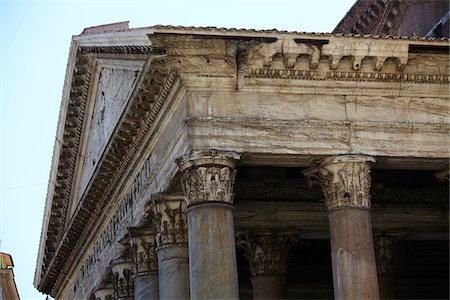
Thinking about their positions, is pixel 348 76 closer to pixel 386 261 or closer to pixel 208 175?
pixel 208 175

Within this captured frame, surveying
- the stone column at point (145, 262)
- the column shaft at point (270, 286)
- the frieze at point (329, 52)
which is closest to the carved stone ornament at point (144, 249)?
the stone column at point (145, 262)

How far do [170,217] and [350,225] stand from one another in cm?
255

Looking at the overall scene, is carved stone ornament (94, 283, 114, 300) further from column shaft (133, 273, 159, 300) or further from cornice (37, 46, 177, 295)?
column shaft (133, 273, 159, 300)

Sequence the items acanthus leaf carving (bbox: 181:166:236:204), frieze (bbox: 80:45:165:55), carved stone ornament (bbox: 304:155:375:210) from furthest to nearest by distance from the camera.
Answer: frieze (bbox: 80:45:165:55), carved stone ornament (bbox: 304:155:375:210), acanthus leaf carving (bbox: 181:166:236:204)

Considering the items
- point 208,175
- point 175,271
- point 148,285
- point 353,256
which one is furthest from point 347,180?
point 148,285

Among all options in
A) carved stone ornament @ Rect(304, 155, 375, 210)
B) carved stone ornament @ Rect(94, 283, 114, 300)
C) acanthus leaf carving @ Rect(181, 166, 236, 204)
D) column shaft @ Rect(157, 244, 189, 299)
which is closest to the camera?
acanthus leaf carving @ Rect(181, 166, 236, 204)

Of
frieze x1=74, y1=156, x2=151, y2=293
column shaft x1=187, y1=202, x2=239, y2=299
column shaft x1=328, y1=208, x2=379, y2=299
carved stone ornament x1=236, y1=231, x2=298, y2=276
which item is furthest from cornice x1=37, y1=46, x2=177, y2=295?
column shaft x1=328, y1=208, x2=379, y2=299

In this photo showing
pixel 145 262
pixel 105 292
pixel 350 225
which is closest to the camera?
pixel 350 225

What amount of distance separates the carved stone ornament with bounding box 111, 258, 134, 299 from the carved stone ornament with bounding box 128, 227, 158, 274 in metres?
1.75

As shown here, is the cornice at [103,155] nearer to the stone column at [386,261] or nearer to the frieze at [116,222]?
the frieze at [116,222]

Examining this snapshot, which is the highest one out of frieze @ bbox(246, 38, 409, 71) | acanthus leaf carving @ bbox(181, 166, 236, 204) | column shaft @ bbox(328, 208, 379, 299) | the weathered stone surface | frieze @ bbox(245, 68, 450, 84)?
the weathered stone surface

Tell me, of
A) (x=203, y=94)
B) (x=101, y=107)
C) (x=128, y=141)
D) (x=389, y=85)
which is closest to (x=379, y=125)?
(x=389, y=85)

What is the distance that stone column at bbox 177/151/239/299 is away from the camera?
33.1 ft

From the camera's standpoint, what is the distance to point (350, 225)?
415 inches
